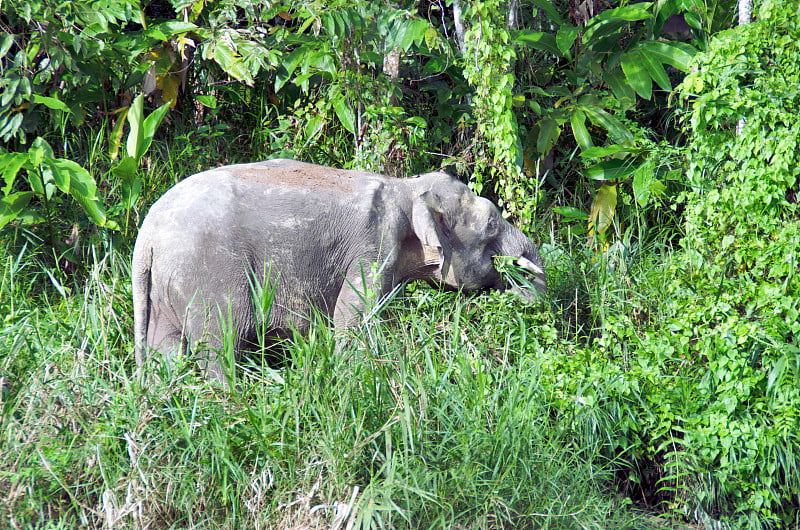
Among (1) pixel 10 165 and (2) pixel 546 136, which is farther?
(2) pixel 546 136

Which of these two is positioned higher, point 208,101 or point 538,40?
point 538,40

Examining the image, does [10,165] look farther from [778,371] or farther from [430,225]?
[778,371]

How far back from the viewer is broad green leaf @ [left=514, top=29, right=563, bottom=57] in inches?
216

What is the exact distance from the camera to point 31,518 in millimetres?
2818

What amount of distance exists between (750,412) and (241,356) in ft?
7.61

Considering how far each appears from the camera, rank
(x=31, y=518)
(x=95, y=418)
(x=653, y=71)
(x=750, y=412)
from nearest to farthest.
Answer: (x=31, y=518)
(x=95, y=418)
(x=750, y=412)
(x=653, y=71)

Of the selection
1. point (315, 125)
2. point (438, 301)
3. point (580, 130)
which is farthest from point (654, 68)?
point (438, 301)

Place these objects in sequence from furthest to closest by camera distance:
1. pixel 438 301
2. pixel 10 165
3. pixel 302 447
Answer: pixel 10 165 → pixel 438 301 → pixel 302 447

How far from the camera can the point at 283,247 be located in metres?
3.55

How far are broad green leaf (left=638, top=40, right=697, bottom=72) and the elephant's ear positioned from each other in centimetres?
237

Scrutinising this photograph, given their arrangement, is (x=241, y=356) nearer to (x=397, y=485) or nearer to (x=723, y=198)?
(x=397, y=485)

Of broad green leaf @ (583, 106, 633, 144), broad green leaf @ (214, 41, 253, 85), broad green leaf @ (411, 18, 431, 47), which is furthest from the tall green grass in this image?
broad green leaf @ (583, 106, 633, 144)

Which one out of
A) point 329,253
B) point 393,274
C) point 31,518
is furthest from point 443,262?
point 31,518

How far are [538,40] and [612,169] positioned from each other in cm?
106
